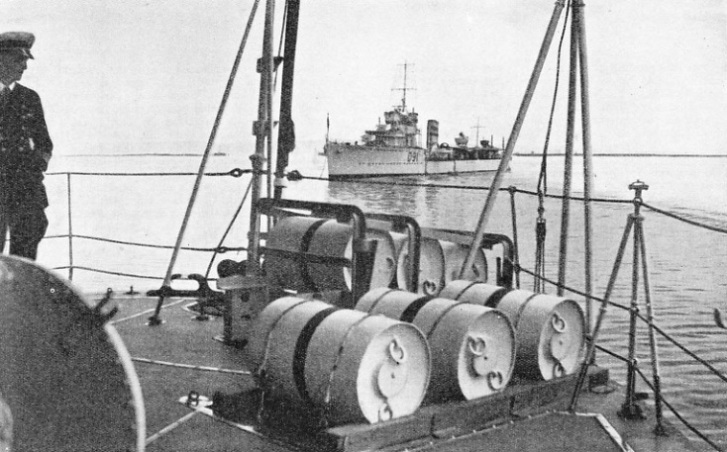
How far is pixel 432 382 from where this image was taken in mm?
3898

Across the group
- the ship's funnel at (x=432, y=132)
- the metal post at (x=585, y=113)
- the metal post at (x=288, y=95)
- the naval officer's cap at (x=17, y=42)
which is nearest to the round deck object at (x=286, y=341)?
the metal post at (x=585, y=113)

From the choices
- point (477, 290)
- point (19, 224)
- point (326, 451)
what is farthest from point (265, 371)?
point (19, 224)

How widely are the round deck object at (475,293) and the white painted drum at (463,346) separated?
17.0 inches

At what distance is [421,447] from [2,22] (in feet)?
8.50

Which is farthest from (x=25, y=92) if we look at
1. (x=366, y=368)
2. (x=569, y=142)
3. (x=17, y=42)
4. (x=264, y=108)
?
(x=569, y=142)

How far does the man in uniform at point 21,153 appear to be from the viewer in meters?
4.82

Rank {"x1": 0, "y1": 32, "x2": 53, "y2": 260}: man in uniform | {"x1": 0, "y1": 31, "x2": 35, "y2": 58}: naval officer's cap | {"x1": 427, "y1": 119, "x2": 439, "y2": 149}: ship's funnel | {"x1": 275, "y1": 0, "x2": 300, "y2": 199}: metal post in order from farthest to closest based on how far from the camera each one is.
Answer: {"x1": 427, "y1": 119, "x2": 439, "y2": 149}: ship's funnel < {"x1": 275, "y1": 0, "x2": 300, "y2": 199}: metal post < {"x1": 0, "y1": 32, "x2": 53, "y2": 260}: man in uniform < {"x1": 0, "y1": 31, "x2": 35, "y2": 58}: naval officer's cap

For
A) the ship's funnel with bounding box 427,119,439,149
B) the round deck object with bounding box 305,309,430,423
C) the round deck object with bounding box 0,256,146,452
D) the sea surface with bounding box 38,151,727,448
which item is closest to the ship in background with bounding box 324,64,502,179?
the ship's funnel with bounding box 427,119,439,149

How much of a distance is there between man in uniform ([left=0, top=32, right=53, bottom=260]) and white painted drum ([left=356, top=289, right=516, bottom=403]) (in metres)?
2.63

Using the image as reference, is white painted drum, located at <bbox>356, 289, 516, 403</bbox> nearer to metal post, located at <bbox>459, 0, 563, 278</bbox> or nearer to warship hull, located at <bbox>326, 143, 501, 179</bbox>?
metal post, located at <bbox>459, 0, 563, 278</bbox>

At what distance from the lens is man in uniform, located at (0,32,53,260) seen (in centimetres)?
482

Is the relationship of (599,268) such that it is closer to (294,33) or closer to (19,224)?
(294,33)

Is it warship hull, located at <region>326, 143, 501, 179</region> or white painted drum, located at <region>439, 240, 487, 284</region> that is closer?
white painted drum, located at <region>439, 240, 487, 284</region>

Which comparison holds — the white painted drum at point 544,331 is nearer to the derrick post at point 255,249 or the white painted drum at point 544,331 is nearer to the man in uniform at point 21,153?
the derrick post at point 255,249
